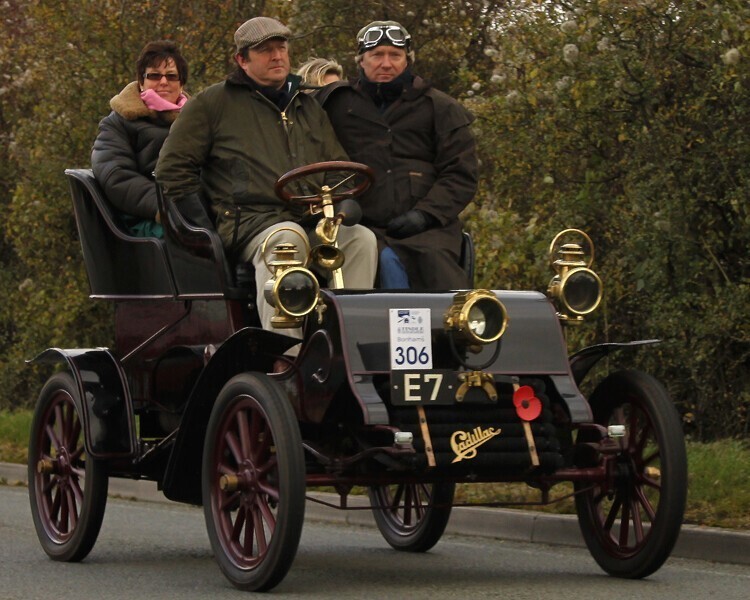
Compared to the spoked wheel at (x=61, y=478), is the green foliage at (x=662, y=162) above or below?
above

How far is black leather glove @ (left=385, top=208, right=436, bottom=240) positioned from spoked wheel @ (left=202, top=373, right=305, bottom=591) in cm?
132

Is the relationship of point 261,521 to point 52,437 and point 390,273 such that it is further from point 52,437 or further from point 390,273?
point 52,437

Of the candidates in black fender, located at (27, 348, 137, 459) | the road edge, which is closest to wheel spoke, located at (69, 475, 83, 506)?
black fender, located at (27, 348, 137, 459)

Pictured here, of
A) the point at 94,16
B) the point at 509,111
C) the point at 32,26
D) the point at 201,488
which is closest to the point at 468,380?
the point at 201,488

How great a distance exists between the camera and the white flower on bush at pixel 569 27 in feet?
42.4

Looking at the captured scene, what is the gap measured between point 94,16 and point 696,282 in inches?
302

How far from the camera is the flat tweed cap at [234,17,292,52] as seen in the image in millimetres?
8383


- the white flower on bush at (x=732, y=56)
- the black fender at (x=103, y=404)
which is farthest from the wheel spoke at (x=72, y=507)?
the white flower on bush at (x=732, y=56)

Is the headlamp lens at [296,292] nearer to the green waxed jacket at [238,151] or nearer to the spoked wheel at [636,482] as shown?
the green waxed jacket at [238,151]

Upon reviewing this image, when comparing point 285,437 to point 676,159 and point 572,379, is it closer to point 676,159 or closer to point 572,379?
point 572,379

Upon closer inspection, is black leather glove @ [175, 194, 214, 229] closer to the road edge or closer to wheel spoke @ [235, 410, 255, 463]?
wheel spoke @ [235, 410, 255, 463]

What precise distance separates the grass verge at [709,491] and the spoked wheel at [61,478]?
214 cm

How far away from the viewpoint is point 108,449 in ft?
27.4

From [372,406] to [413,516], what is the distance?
247cm
